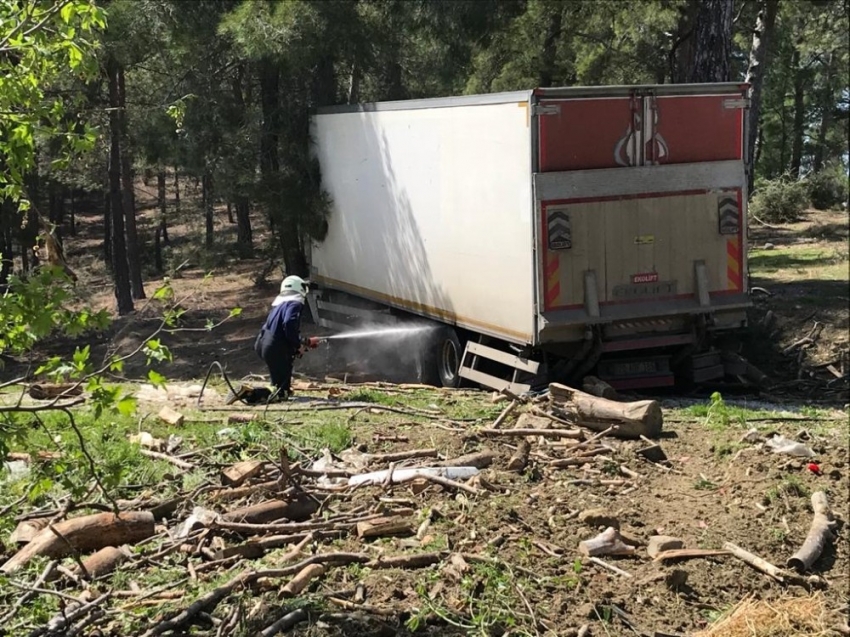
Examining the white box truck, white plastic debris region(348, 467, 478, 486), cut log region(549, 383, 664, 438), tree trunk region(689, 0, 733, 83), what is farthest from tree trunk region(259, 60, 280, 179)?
white plastic debris region(348, 467, 478, 486)

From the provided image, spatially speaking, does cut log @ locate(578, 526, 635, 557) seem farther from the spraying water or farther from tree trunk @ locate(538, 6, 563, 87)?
tree trunk @ locate(538, 6, 563, 87)

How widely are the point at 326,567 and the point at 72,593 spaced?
1.50m

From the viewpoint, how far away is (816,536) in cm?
781

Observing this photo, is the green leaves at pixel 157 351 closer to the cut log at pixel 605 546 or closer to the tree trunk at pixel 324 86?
the cut log at pixel 605 546

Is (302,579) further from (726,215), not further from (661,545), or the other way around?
(726,215)

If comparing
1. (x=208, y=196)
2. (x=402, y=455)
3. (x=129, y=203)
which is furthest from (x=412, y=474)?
(x=129, y=203)

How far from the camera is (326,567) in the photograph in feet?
21.7

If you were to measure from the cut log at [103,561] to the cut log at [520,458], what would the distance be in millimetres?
3132

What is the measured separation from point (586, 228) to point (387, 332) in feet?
15.4

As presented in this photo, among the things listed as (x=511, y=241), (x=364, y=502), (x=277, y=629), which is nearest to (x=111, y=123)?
(x=511, y=241)

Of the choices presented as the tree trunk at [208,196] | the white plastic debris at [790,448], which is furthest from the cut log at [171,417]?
the tree trunk at [208,196]

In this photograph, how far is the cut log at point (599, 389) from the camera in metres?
11.5

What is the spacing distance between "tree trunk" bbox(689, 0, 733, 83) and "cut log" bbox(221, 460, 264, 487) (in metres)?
11.2

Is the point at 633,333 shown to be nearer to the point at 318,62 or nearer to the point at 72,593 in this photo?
the point at 72,593
